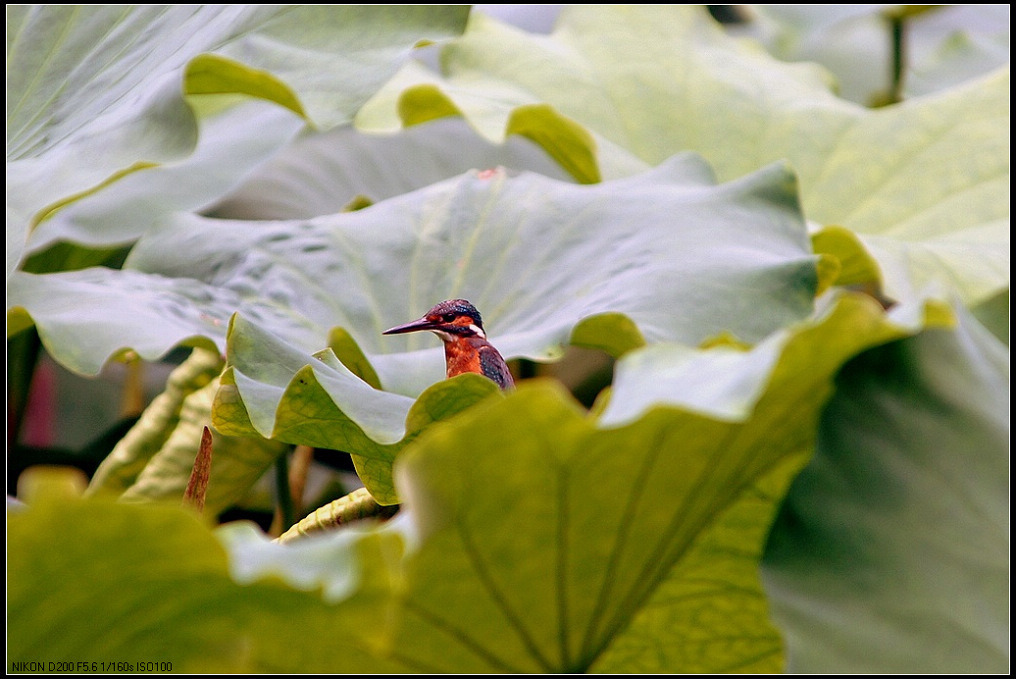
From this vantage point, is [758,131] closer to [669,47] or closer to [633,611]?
[669,47]

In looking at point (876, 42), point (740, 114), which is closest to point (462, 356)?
point (740, 114)

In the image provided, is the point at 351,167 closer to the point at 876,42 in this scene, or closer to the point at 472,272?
the point at 472,272

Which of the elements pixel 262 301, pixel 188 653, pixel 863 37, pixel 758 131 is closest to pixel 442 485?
pixel 188 653

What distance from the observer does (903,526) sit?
1.77 feet

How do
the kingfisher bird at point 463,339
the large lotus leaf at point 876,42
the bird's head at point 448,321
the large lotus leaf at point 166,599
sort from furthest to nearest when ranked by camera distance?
the large lotus leaf at point 876,42
the bird's head at point 448,321
the kingfisher bird at point 463,339
the large lotus leaf at point 166,599

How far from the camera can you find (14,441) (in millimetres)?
1481

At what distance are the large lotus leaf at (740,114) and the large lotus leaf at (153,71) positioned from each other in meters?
0.34

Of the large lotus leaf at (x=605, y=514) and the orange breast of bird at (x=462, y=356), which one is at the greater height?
the large lotus leaf at (x=605, y=514)

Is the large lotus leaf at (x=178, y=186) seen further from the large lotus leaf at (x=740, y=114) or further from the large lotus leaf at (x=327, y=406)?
the large lotus leaf at (x=327, y=406)

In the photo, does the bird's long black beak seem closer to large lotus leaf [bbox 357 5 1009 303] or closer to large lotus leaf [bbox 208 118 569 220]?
large lotus leaf [bbox 357 5 1009 303]

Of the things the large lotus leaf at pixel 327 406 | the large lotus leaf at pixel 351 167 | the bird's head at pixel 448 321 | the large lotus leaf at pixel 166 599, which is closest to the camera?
the large lotus leaf at pixel 166 599

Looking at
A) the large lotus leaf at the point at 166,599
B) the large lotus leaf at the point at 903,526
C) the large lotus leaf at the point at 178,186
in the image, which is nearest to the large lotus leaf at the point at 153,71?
the large lotus leaf at the point at 178,186

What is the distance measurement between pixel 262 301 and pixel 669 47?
3.51ft

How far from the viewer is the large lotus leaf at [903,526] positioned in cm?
51
